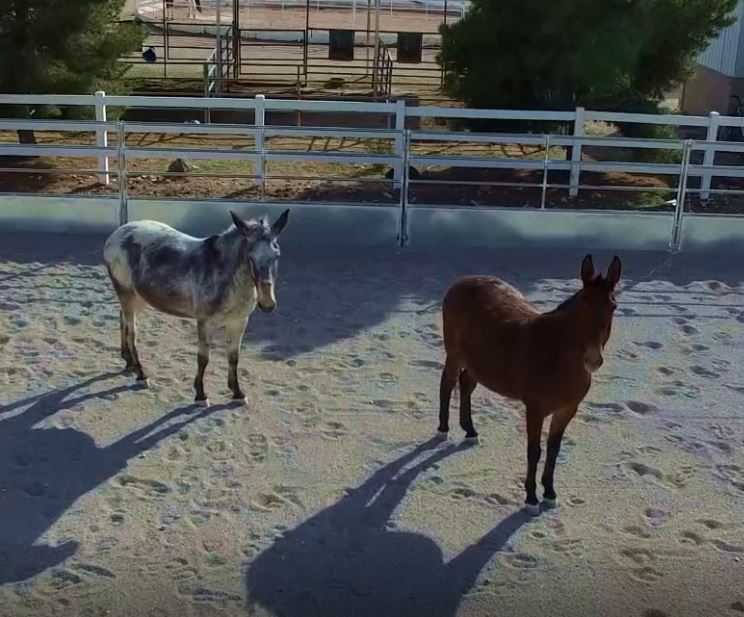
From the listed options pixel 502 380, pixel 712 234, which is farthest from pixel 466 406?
pixel 712 234

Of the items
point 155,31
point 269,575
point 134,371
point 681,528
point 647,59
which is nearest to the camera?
point 269,575

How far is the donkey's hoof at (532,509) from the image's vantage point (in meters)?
4.72

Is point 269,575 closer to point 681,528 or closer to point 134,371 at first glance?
point 681,528

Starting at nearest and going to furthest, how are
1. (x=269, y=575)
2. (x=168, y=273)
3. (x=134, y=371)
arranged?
(x=269, y=575), (x=168, y=273), (x=134, y=371)

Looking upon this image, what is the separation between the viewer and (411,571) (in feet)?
13.9

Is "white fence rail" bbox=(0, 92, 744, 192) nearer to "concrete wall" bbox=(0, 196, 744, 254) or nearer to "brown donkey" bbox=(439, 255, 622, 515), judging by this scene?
"concrete wall" bbox=(0, 196, 744, 254)

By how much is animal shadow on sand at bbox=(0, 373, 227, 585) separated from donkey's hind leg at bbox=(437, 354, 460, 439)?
139 cm

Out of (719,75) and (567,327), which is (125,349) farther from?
(719,75)

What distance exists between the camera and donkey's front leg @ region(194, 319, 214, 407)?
582 centimetres

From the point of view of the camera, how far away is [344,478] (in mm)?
5066

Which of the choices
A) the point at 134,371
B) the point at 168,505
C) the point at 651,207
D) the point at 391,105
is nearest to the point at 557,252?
the point at 651,207

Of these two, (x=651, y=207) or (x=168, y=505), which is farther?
(x=651, y=207)

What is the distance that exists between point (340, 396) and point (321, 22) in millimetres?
26400

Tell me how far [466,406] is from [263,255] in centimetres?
144
